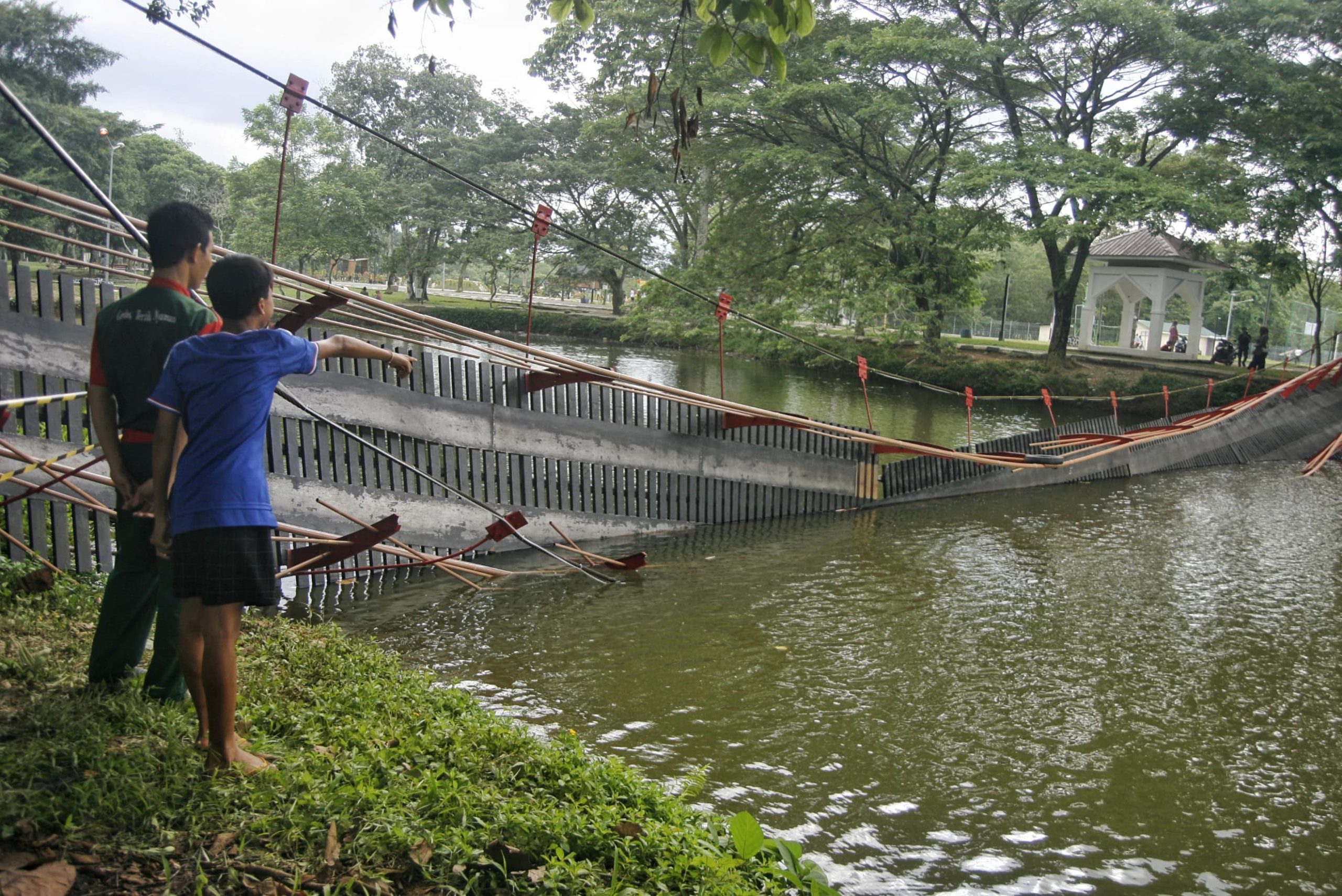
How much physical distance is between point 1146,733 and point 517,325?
36.0 metres

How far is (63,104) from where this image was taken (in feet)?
133

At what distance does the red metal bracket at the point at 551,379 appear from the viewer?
8562 mm

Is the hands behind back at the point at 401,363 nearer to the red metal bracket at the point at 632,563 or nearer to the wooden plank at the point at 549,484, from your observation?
the red metal bracket at the point at 632,563

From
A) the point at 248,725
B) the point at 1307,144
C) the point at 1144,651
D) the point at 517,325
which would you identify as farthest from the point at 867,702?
the point at 517,325

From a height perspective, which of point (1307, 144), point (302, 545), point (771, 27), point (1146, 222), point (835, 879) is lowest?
point (835, 879)

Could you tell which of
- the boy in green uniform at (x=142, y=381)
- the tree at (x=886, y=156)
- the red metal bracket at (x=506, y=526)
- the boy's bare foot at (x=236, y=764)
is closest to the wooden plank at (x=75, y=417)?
the red metal bracket at (x=506, y=526)

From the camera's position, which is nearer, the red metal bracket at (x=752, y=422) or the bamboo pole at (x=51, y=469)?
the bamboo pole at (x=51, y=469)

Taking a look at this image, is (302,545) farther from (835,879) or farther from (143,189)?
(143,189)

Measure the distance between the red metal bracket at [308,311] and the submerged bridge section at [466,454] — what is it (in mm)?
1235

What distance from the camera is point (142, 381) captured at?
3.43m

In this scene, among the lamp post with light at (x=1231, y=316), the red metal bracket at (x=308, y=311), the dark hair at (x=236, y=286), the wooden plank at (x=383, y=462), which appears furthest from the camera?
the lamp post with light at (x=1231, y=316)

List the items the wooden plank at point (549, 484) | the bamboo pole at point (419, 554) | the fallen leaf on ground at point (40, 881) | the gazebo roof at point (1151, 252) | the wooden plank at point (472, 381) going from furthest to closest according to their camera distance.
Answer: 1. the gazebo roof at point (1151, 252)
2. the wooden plank at point (549, 484)
3. the wooden plank at point (472, 381)
4. the bamboo pole at point (419, 554)
5. the fallen leaf on ground at point (40, 881)

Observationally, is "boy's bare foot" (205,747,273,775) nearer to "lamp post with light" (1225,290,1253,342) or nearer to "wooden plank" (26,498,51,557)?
"wooden plank" (26,498,51,557)

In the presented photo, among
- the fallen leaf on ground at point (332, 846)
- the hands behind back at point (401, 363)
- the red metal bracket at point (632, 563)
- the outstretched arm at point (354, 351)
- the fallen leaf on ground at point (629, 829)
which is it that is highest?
the outstretched arm at point (354, 351)
